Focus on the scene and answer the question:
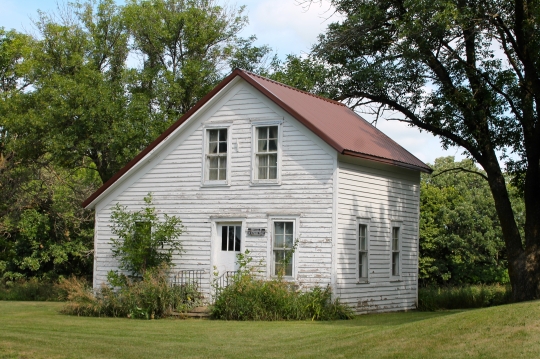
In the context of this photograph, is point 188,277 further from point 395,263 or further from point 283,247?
point 395,263

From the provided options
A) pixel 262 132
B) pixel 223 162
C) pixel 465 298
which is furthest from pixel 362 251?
pixel 465 298

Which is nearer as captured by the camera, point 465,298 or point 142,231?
point 142,231

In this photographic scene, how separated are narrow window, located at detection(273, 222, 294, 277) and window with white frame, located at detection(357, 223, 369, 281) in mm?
2039

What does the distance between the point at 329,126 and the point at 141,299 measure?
7.19m

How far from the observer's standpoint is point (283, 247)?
70.5 feet

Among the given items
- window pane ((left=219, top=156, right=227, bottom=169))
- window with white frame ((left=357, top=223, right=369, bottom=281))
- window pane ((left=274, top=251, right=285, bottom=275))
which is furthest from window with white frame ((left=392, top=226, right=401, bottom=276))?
window pane ((left=219, top=156, right=227, bottom=169))

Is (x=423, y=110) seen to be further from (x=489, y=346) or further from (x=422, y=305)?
(x=489, y=346)

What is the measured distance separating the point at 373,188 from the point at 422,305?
506cm

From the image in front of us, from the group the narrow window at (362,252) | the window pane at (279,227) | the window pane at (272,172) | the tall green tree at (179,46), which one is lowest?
the narrow window at (362,252)

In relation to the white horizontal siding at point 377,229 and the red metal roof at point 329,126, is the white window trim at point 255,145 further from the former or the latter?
the white horizontal siding at point 377,229

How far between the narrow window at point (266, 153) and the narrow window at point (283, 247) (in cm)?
148

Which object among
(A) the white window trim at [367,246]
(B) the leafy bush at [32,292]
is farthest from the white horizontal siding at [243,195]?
(B) the leafy bush at [32,292]

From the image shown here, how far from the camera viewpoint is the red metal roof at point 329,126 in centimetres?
2116

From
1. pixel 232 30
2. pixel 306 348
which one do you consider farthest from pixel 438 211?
pixel 306 348
